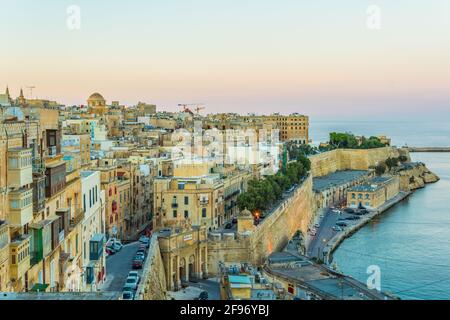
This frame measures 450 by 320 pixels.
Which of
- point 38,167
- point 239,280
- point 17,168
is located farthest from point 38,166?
point 239,280

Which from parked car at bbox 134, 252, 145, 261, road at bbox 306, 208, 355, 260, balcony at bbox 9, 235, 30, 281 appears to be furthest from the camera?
road at bbox 306, 208, 355, 260

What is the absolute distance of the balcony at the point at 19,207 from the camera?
5383 millimetres

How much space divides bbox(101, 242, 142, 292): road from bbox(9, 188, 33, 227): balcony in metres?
2.28

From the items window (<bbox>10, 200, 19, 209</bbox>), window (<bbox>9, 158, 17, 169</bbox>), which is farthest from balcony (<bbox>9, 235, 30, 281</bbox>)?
window (<bbox>9, 158, 17, 169</bbox>)

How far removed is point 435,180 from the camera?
32.1 m

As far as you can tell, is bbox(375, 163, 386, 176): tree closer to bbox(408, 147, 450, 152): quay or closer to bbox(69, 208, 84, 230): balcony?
bbox(408, 147, 450, 152): quay

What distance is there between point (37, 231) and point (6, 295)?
9.58 feet

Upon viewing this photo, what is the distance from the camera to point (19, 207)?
17.8 feet

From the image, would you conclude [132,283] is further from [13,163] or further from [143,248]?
[143,248]

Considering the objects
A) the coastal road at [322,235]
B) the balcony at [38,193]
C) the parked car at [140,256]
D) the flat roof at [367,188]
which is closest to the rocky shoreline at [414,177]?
the flat roof at [367,188]

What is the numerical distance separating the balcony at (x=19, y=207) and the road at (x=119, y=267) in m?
2.28

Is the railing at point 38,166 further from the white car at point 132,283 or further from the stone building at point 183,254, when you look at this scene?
the stone building at point 183,254

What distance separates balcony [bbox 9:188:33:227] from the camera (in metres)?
5.38
